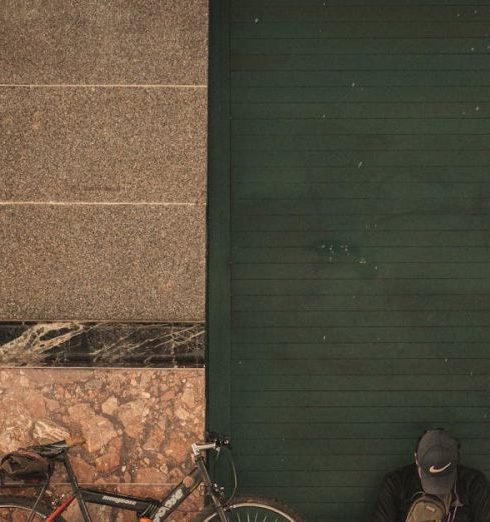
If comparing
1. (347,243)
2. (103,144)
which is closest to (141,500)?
(347,243)

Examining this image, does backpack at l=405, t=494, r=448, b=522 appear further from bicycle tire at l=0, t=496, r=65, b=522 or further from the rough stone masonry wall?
bicycle tire at l=0, t=496, r=65, b=522

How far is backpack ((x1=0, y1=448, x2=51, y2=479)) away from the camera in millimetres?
4711

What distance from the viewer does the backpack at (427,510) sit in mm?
4660

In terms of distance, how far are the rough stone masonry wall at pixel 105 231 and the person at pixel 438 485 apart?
1.22 meters

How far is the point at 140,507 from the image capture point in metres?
4.82

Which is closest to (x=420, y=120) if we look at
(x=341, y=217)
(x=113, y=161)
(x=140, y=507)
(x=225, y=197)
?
(x=341, y=217)

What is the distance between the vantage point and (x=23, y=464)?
472cm

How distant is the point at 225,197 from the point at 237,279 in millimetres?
537

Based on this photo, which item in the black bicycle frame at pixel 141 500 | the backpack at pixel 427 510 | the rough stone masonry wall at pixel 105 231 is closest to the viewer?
the backpack at pixel 427 510

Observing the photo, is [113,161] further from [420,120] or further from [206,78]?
[420,120]

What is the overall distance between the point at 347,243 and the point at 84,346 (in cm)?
179

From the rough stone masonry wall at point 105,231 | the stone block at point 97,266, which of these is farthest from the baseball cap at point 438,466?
the stone block at point 97,266

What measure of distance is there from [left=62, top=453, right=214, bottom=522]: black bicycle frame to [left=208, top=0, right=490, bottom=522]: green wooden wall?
692 mm

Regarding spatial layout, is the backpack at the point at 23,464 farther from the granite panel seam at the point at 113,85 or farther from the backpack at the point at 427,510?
the granite panel seam at the point at 113,85
